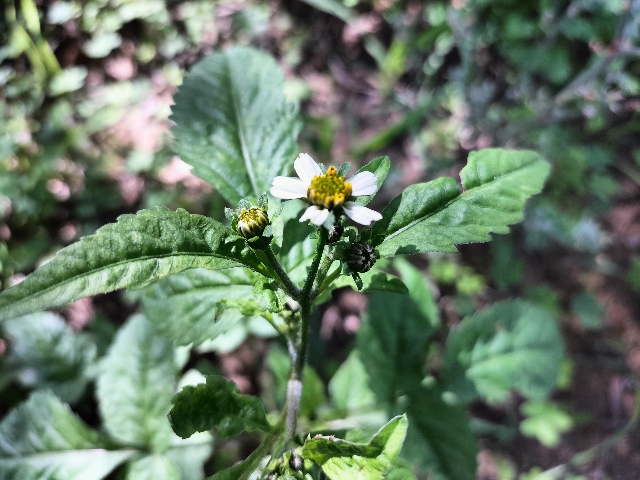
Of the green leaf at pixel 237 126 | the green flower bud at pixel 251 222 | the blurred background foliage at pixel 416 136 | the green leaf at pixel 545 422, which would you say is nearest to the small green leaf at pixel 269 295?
the green flower bud at pixel 251 222

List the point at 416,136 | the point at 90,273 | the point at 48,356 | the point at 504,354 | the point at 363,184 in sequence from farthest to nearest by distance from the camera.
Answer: the point at 416,136 < the point at 48,356 < the point at 504,354 < the point at 363,184 < the point at 90,273

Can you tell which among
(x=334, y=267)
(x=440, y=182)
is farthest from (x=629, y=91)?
(x=334, y=267)

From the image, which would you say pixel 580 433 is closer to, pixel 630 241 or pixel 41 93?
pixel 630 241

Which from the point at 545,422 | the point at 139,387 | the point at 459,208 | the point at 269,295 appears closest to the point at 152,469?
the point at 139,387

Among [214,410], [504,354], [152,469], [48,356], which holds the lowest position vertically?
[504,354]

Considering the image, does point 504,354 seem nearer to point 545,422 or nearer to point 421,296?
point 421,296

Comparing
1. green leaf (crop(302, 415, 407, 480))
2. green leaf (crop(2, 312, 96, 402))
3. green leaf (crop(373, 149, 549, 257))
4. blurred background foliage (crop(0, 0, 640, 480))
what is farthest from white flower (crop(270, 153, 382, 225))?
green leaf (crop(2, 312, 96, 402))

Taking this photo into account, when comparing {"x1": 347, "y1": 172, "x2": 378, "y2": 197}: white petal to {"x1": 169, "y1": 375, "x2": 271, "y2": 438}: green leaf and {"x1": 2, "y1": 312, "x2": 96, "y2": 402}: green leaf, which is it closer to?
{"x1": 169, "y1": 375, "x2": 271, "y2": 438}: green leaf
